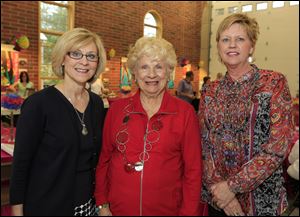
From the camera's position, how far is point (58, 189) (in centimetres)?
146

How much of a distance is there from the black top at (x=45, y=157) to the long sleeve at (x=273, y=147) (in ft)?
2.69

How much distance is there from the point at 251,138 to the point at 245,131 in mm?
43

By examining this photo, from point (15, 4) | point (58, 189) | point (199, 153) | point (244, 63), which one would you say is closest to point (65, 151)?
point (58, 189)

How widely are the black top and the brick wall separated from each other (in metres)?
5.85

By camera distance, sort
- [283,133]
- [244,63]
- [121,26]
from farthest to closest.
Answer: [121,26] → [244,63] → [283,133]

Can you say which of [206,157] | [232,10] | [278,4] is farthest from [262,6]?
[206,157]

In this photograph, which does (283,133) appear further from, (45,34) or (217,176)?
(45,34)

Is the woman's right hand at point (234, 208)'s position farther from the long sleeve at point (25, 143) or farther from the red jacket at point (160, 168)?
the long sleeve at point (25, 143)

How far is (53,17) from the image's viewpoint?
755 cm

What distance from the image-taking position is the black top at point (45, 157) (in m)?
1.39

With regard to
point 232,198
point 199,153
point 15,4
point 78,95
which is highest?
point 15,4

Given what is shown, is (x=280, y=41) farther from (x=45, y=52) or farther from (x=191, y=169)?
(x=191, y=169)

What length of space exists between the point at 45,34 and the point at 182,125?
6.73 metres

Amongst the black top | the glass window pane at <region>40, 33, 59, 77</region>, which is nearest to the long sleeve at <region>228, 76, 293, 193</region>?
the black top
